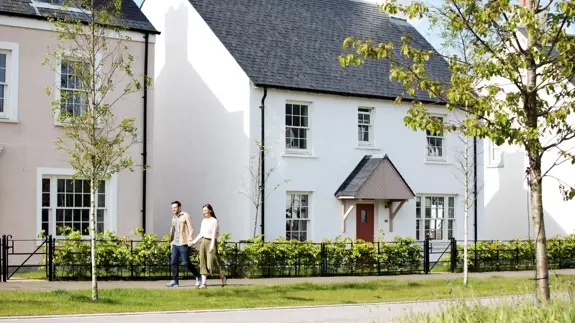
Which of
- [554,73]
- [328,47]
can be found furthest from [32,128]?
[554,73]

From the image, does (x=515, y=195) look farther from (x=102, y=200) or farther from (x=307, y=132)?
(x=102, y=200)

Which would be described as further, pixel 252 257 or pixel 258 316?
pixel 252 257

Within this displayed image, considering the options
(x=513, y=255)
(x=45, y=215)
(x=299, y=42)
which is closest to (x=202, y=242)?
(x=45, y=215)

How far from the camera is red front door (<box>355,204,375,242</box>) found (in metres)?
30.2

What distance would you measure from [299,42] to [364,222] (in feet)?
21.5

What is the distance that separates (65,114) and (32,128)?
6.83 m

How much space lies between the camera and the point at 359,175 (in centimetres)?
2964

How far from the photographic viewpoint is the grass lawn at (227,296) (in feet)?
52.6

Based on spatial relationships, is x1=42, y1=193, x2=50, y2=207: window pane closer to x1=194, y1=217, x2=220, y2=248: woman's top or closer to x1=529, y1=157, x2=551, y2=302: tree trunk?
x1=194, y1=217, x2=220, y2=248: woman's top

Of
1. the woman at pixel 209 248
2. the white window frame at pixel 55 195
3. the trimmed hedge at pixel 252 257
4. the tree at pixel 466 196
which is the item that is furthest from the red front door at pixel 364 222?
the woman at pixel 209 248

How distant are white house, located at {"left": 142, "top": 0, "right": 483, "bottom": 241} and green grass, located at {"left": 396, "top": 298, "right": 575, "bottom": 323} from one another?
1713 cm

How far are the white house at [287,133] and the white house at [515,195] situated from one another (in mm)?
6375

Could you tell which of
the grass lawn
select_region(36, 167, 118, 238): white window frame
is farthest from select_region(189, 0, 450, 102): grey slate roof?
the grass lawn

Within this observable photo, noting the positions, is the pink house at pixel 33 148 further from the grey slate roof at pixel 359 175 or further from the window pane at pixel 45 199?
the grey slate roof at pixel 359 175
